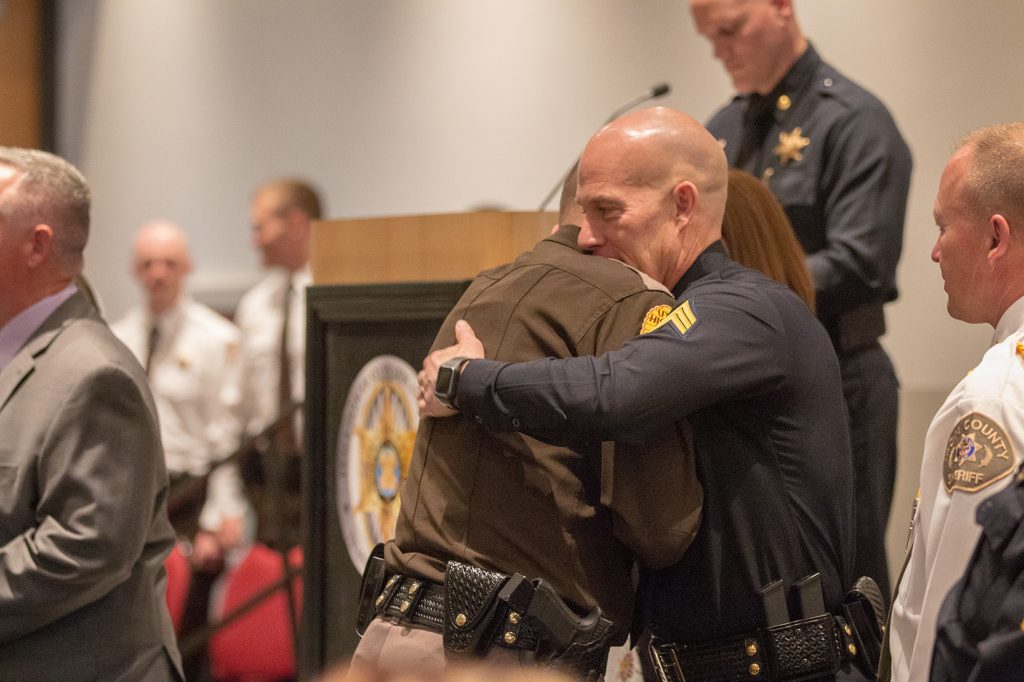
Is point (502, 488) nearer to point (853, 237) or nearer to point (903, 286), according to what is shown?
point (853, 237)

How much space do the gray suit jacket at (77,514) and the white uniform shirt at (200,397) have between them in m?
2.74

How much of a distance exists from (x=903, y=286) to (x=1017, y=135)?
2773 millimetres

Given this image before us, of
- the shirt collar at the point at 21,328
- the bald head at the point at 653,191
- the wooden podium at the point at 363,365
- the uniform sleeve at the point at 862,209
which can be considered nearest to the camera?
the bald head at the point at 653,191

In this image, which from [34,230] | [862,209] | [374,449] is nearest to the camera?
[34,230]

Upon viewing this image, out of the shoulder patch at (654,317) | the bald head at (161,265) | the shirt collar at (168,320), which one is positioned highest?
the shoulder patch at (654,317)

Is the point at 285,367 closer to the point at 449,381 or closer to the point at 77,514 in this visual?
the point at 77,514

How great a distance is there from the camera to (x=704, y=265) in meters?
2.26

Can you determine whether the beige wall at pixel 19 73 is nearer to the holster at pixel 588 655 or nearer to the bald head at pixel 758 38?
the bald head at pixel 758 38

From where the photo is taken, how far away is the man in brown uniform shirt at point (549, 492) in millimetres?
2047

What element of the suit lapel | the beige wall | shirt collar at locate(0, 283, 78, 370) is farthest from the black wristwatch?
the beige wall

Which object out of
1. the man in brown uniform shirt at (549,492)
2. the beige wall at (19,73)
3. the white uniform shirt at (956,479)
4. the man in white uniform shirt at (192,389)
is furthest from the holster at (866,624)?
the beige wall at (19,73)

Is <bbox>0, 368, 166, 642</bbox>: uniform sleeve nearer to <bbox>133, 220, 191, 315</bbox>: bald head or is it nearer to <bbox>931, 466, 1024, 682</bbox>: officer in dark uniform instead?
<bbox>931, 466, 1024, 682</bbox>: officer in dark uniform

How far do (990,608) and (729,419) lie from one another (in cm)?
50

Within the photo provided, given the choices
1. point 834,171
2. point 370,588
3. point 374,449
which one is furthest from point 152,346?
point 370,588
